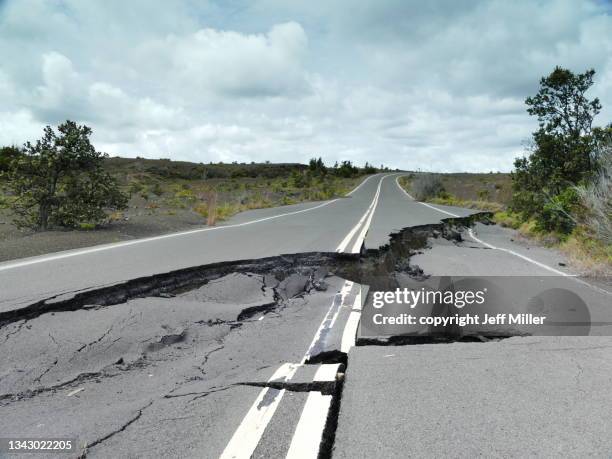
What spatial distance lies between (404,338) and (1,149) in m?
37.6

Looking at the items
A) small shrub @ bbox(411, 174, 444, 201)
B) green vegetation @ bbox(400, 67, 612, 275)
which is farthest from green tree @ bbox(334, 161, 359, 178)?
green vegetation @ bbox(400, 67, 612, 275)

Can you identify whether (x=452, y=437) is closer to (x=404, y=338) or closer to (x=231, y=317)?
(x=404, y=338)

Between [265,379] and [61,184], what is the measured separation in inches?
444

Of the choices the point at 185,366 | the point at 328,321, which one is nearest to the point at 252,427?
the point at 185,366

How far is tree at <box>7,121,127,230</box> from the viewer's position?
11.9 metres

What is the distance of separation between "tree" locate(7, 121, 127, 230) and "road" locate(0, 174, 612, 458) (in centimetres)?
577

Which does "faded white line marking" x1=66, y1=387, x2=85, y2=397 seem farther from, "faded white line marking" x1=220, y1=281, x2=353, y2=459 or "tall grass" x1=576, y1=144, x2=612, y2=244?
"tall grass" x1=576, y1=144, x2=612, y2=244

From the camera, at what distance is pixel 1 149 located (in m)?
33.8

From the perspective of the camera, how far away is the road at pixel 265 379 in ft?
8.77

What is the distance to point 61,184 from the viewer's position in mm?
12648

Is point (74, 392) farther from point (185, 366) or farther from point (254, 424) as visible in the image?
point (254, 424)

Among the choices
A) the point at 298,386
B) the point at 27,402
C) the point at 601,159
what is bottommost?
the point at 27,402

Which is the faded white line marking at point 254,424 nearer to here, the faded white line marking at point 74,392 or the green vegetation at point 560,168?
the faded white line marking at point 74,392

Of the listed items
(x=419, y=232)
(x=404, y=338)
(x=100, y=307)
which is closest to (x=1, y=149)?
(x=419, y=232)
